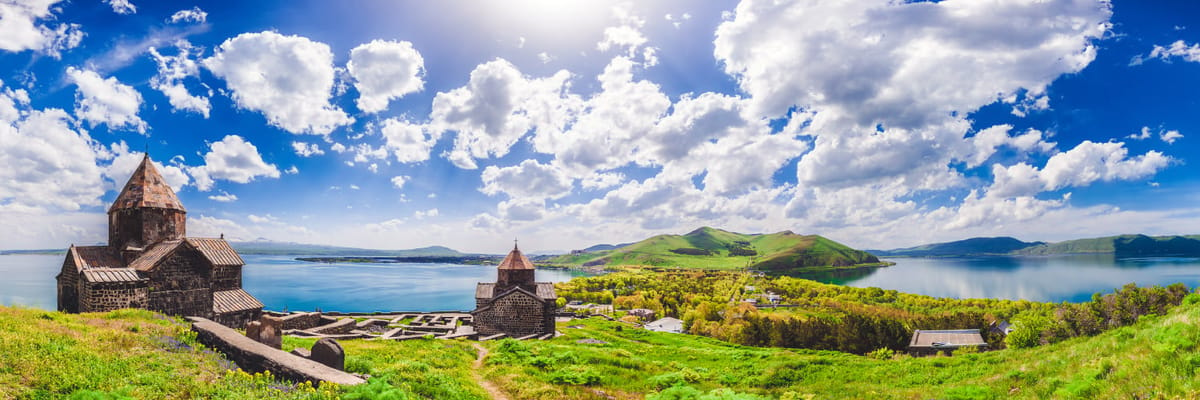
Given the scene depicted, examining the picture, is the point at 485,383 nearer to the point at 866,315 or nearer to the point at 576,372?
the point at 576,372

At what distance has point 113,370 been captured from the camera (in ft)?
31.2

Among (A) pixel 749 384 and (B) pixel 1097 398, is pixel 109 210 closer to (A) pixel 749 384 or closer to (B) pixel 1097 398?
(A) pixel 749 384

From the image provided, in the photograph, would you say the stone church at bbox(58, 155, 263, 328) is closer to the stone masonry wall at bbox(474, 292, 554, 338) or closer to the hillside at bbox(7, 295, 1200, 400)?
the hillside at bbox(7, 295, 1200, 400)

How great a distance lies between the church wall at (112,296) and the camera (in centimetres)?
1841

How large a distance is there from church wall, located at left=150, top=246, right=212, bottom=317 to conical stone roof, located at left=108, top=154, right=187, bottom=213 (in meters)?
3.00

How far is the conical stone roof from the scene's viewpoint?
72.4ft

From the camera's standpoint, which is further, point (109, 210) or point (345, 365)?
point (109, 210)

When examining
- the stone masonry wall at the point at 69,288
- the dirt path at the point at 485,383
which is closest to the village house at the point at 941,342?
the dirt path at the point at 485,383

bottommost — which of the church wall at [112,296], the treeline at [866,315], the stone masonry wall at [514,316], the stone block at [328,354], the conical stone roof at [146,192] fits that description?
the treeline at [866,315]

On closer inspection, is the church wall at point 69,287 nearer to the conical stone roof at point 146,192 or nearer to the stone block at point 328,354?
the conical stone roof at point 146,192

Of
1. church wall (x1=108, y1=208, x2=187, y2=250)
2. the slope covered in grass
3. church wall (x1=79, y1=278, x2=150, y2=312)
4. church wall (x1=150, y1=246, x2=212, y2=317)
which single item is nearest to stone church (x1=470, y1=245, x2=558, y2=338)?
the slope covered in grass

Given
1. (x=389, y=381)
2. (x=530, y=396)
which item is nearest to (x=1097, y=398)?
(x=530, y=396)

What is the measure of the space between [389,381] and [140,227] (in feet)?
61.7

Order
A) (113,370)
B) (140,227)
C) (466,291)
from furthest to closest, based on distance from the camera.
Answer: (466,291) < (140,227) < (113,370)
